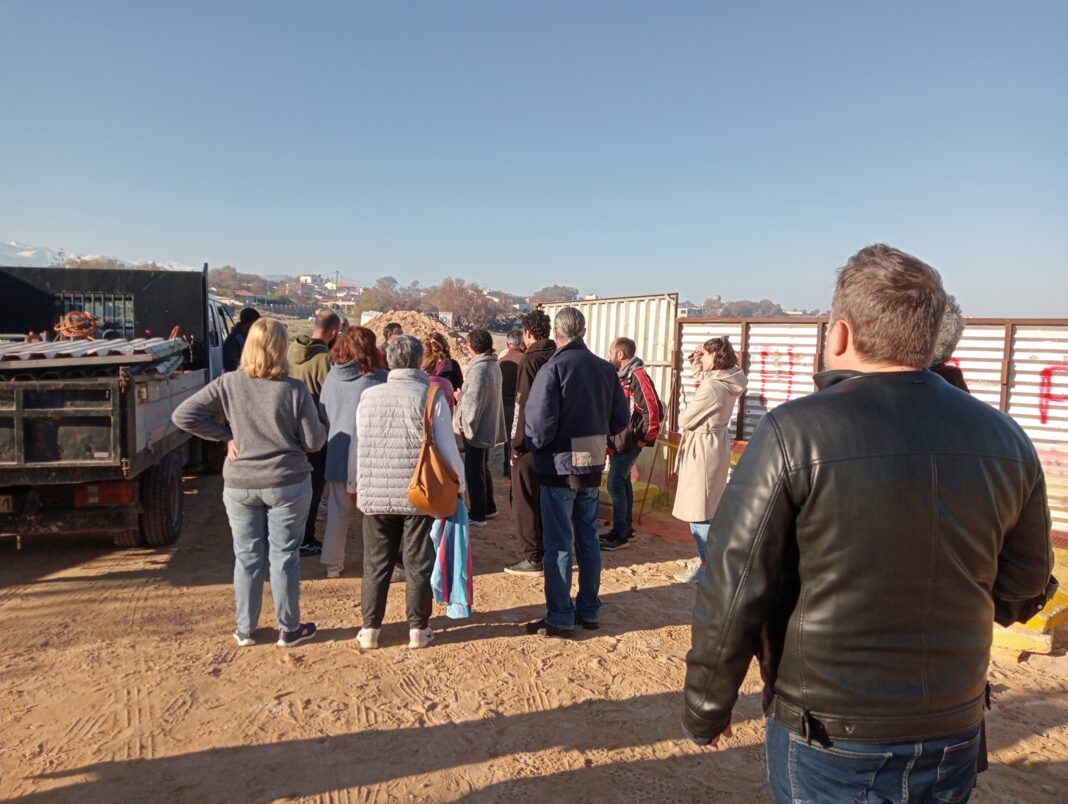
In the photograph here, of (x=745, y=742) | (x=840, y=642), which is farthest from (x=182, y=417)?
(x=840, y=642)

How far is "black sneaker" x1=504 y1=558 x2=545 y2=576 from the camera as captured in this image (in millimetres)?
5961

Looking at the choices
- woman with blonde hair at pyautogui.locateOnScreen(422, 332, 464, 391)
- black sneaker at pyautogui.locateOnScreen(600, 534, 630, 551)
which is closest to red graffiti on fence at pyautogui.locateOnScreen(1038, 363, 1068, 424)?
black sneaker at pyautogui.locateOnScreen(600, 534, 630, 551)

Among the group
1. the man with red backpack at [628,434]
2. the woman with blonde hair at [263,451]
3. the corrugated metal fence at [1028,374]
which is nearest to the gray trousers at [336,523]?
the woman with blonde hair at [263,451]

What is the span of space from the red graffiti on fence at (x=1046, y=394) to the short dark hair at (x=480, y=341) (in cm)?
569

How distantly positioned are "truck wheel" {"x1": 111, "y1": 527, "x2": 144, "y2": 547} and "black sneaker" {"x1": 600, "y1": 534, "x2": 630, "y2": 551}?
13.1 ft

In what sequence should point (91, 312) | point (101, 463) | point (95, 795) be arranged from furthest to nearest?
point (91, 312) < point (101, 463) < point (95, 795)

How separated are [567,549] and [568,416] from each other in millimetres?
851

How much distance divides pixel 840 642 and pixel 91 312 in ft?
29.7

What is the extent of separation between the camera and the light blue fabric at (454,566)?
15.4 feet

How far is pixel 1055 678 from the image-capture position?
448cm

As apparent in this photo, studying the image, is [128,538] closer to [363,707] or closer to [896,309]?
[363,707]

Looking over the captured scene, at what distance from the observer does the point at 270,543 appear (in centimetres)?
433

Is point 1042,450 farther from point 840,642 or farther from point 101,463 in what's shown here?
point 101,463

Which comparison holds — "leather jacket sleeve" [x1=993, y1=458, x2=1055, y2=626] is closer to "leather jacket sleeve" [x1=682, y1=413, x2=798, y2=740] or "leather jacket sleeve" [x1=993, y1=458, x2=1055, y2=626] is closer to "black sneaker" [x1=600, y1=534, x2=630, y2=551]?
"leather jacket sleeve" [x1=682, y1=413, x2=798, y2=740]
